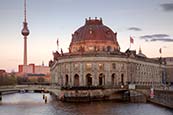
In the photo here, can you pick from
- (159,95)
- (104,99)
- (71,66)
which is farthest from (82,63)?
(159,95)

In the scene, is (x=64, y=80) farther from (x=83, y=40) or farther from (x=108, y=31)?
(x=108, y=31)

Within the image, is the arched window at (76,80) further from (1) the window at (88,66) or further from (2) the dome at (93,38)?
(2) the dome at (93,38)

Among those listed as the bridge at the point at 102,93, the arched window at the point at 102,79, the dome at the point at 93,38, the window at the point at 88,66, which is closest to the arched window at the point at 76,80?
the window at the point at 88,66

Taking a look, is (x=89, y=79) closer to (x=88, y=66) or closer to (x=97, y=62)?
(x=88, y=66)

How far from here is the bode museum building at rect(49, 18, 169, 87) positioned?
135 metres

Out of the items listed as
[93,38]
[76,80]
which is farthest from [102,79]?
[93,38]

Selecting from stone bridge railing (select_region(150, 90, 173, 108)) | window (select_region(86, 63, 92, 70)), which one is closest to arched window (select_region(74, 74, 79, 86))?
window (select_region(86, 63, 92, 70))

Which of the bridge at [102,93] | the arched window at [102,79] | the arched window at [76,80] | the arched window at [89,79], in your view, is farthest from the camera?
the arched window at [76,80]

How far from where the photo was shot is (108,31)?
527ft

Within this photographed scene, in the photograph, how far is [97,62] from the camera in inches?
5315

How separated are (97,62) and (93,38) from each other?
2185 cm

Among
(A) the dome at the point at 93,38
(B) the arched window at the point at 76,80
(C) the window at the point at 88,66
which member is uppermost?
(A) the dome at the point at 93,38

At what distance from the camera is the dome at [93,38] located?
506 ft

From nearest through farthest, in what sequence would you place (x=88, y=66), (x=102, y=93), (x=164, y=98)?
(x=164, y=98)
(x=102, y=93)
(x=88, y=66)
